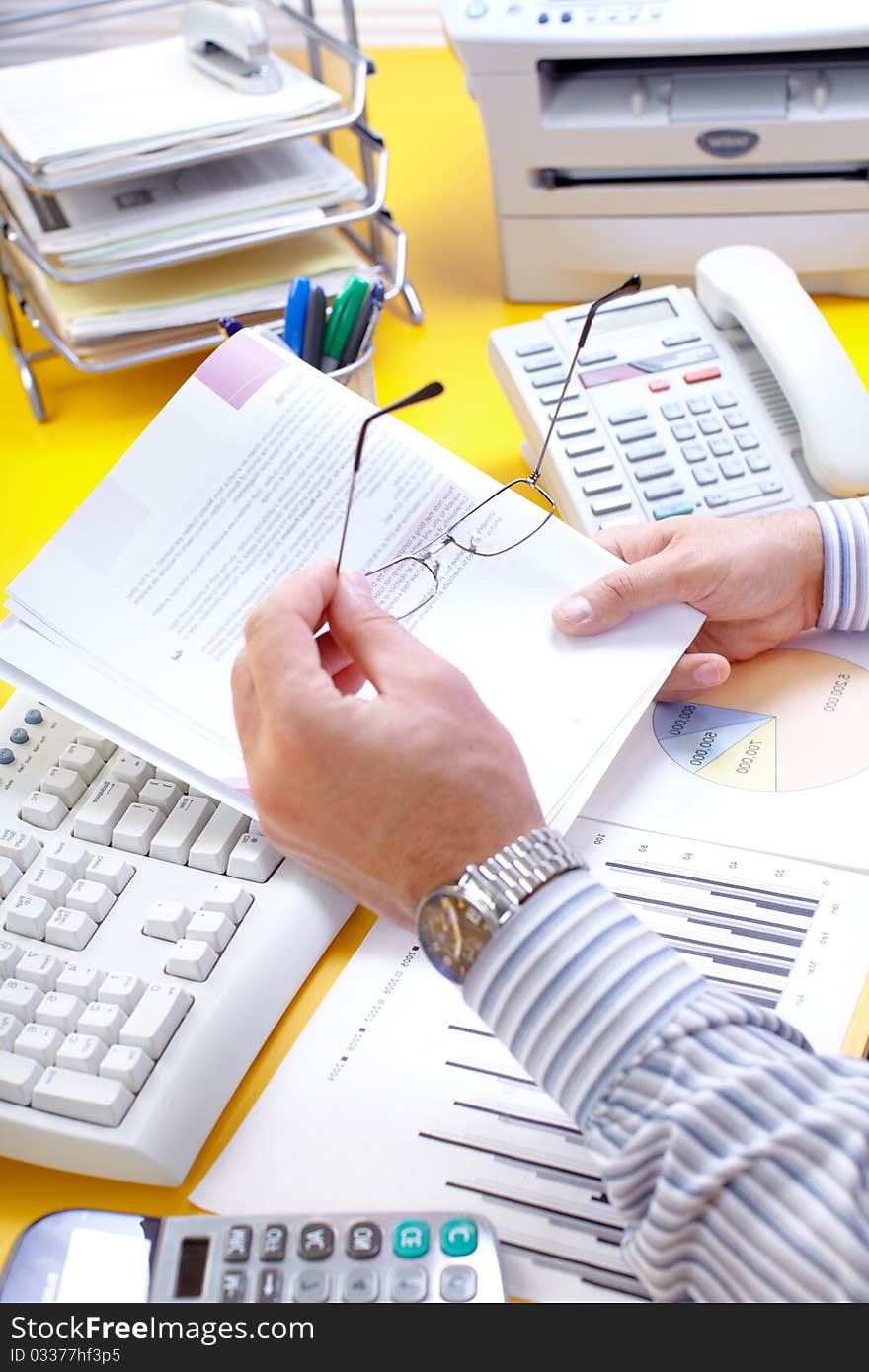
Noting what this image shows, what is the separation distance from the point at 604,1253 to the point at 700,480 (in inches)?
18.8

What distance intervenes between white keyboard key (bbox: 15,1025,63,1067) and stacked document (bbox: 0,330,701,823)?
0.46 feet

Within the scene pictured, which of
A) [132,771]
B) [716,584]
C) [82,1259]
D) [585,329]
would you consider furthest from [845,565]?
[82,1259]

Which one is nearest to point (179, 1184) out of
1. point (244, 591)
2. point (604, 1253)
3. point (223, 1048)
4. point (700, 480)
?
point (223, 1048)

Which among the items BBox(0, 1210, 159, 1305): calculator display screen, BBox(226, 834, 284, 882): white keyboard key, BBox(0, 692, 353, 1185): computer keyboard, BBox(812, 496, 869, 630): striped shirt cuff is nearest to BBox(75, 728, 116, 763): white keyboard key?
BBox(0, 692, 353, 1185): computer keyboard

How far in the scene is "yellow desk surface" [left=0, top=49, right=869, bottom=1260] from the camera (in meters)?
0.99

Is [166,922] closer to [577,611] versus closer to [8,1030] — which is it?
[8,1030]

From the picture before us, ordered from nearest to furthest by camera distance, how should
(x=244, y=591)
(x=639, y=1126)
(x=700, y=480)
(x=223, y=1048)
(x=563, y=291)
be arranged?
(x=639, y=1126), (x=223, y=1048), (x=244, y=591), (x=700, y=480), (x=563, y=291)

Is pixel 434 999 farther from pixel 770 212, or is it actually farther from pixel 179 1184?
pixel 770 212

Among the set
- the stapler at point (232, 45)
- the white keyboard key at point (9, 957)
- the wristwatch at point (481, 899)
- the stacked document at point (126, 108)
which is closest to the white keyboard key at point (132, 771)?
the white keyboard key at point (9, 957)

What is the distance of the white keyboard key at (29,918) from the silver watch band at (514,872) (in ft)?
0.72

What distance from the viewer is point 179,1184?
55 centimetres

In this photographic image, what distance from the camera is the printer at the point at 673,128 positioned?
96cm

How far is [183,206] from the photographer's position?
3.43ft

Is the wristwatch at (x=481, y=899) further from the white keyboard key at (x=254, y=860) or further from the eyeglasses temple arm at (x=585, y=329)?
the eyeglasses temple arm at (x=585, y=329)
